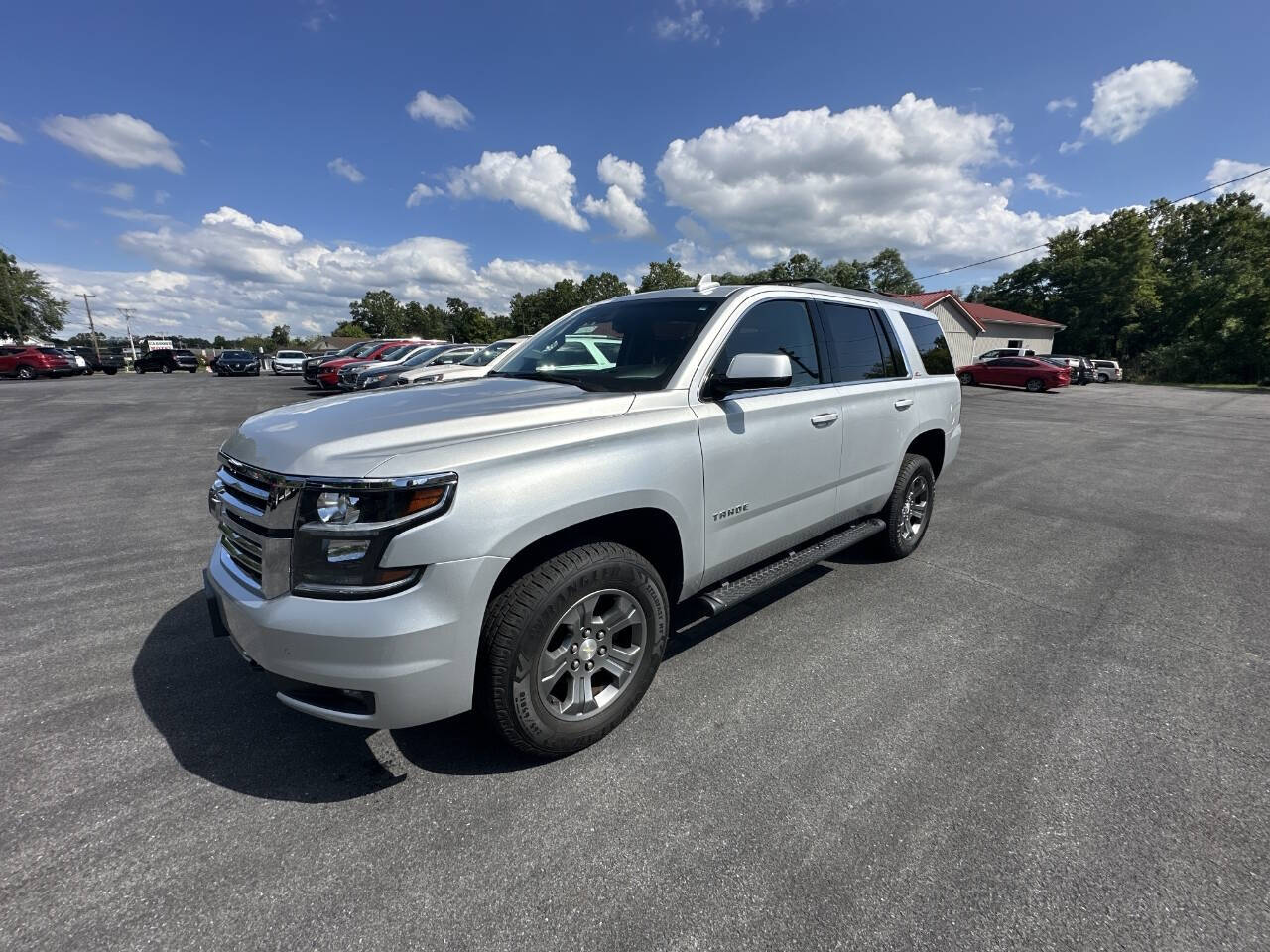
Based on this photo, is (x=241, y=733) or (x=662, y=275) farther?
(x=662, y=275)

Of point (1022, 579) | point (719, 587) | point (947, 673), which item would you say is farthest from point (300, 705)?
point (1022, 579)

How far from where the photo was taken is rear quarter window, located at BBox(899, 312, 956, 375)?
4547 millimetres

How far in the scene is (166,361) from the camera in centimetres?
3641

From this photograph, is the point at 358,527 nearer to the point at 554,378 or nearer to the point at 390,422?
the point at 390,422

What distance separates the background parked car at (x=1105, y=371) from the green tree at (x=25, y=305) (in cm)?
9765

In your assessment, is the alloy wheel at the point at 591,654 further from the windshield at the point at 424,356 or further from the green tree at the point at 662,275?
the green tree at the point at 662,275

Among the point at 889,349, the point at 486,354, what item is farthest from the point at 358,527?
the point at 486,354

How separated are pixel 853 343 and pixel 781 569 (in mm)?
1724

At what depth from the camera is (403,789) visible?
219cm

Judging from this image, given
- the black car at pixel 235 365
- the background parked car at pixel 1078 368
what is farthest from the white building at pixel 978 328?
the black car at pixel 235 365

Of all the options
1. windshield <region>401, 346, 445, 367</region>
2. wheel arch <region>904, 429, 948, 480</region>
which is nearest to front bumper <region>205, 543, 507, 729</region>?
wheel arch <region>904, 429, 948, 480</region>

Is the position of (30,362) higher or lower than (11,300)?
lower

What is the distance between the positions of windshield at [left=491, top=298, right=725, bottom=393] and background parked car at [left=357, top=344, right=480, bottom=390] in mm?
13421

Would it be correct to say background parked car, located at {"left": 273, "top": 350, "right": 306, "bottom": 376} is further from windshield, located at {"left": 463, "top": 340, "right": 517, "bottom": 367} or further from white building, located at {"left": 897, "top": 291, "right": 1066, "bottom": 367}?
white building, located at {"left": 897, "top": 291, "right": 1066, "bottom": 367}
